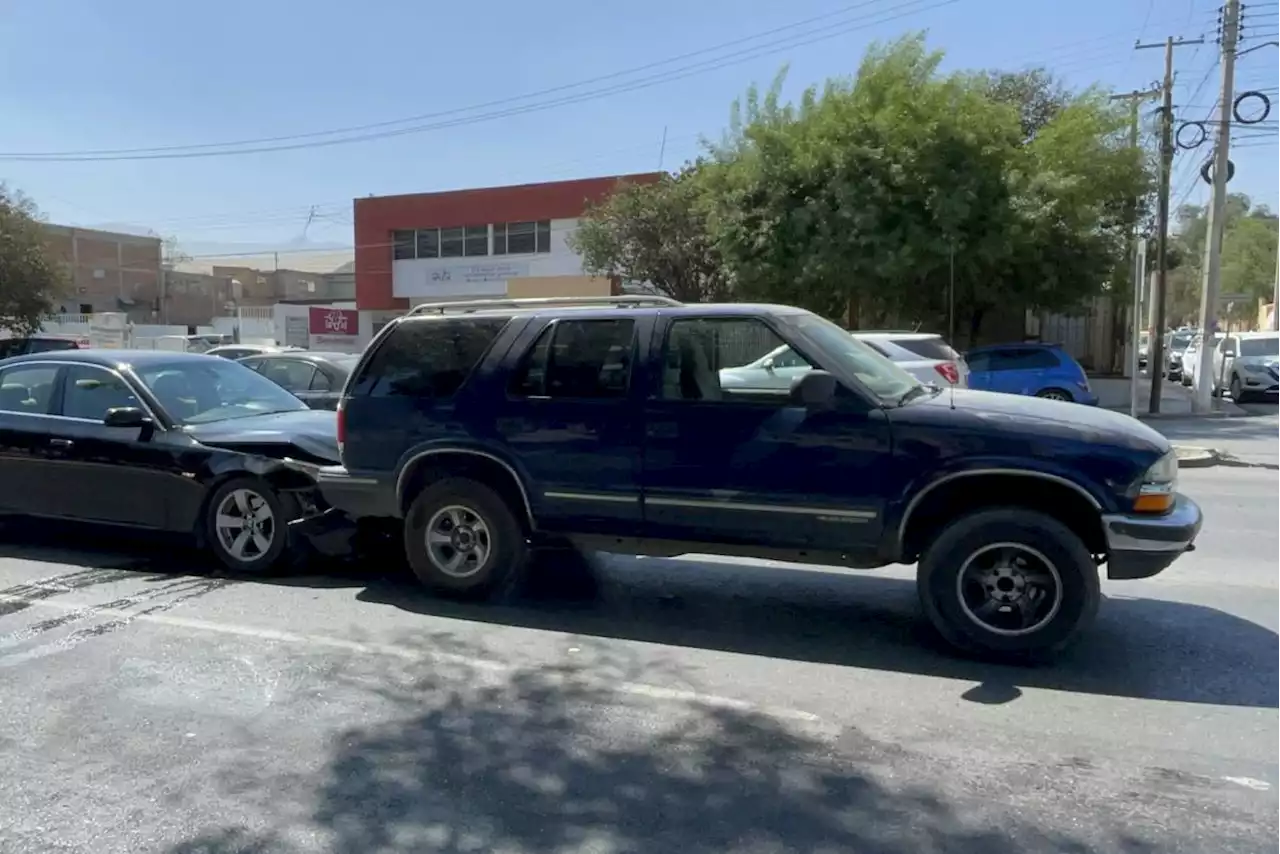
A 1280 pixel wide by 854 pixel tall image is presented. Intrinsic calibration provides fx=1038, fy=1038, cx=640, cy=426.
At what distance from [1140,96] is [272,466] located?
2276 cm

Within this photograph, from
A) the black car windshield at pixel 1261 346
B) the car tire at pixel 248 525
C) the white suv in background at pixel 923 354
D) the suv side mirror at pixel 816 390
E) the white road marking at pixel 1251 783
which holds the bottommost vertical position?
the white road marking at pixel 1251 783

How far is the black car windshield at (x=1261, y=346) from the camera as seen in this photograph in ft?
81.9

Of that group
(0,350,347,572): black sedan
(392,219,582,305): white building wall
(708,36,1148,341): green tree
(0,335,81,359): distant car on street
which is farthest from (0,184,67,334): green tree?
(0,350,347,572): black sedan

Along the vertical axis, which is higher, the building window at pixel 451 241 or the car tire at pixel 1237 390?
the building window at pixel 451 241

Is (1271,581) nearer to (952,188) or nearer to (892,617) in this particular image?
(892,617)

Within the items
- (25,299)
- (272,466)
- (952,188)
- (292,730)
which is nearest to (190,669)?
(292,730)

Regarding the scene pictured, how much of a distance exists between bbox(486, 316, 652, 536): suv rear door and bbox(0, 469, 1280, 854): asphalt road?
0.68 meters

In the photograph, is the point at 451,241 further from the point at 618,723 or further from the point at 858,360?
the point at 618,723

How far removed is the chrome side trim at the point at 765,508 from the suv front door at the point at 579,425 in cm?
20

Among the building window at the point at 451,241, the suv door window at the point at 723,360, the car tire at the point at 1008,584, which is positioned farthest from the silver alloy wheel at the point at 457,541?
the building window at the point at 451,241

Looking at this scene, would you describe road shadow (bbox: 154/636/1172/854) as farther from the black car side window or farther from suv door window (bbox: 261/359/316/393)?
suv door window (bbox: 261/359/316/393)

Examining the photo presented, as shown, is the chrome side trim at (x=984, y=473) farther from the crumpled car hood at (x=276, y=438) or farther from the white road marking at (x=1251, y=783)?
the crumpled car hood at (x=276, y=438)

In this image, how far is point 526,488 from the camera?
6.02 m

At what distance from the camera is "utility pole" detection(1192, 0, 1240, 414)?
816 inches
